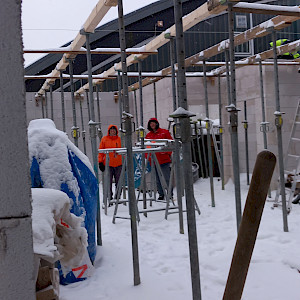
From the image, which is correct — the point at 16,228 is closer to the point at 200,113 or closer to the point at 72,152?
the point at 72,152

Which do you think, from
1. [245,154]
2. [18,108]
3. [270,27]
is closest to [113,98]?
[245,154]

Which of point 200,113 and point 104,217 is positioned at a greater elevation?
point 200,113

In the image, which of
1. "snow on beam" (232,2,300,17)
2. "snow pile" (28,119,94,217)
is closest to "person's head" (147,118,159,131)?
"snow on beam" (232,2,300,17)

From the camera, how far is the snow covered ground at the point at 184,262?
124 inches

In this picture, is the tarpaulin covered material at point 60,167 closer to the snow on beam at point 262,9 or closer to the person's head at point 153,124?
the snow on beam at point 262,9

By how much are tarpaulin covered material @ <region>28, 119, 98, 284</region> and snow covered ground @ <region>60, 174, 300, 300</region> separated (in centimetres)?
33

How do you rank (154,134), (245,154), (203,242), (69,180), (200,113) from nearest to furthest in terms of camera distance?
(69,180), (203,242), (154,134), (245,154), (200,113)

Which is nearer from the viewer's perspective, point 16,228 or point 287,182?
point 16,228

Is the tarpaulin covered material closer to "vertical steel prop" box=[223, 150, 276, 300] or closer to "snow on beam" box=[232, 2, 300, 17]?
"snow on beam" box=[232, 2, 300, 17]

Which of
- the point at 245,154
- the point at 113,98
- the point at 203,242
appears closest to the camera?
the point at 203,242

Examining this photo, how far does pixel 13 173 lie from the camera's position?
3.60 feet

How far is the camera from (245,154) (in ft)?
28.6

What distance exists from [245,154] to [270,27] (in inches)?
167

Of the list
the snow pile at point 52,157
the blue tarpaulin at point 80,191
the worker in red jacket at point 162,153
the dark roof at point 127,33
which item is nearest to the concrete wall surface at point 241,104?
the worker in red jacket at point 162,153
